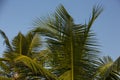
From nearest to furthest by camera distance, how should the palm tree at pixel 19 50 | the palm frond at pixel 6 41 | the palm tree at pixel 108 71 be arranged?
the palm tree at pixel 108 71 < the palm tree at pixel 19 50 < the palm frond at pixel 6 41

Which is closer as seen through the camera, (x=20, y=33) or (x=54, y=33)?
(x=54, y=33)

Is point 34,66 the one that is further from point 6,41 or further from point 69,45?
point 6,41

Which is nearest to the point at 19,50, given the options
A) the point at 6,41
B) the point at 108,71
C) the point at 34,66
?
the point at 6,41

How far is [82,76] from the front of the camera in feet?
23.4

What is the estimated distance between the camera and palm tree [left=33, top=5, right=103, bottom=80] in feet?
23.5

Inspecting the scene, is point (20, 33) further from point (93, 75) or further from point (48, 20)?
point (93, 75)

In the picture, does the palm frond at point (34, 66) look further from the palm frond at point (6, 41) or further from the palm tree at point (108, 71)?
the palm frond at point (6, 41)

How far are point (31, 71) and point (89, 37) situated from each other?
153 cm

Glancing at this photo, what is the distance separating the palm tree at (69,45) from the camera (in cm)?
716

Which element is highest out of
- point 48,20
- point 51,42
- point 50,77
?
point 48,20

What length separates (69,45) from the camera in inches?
282

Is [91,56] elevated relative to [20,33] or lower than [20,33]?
lower

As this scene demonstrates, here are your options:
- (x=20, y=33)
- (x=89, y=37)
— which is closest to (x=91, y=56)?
(x=89, y=37)

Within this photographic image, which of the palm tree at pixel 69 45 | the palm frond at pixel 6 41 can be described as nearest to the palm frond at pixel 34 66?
the palm tree at pixel 69 45
